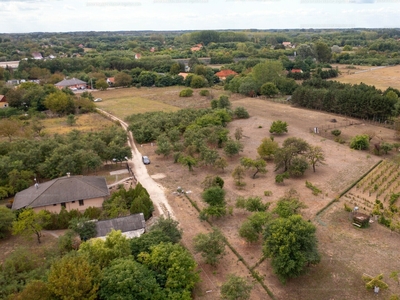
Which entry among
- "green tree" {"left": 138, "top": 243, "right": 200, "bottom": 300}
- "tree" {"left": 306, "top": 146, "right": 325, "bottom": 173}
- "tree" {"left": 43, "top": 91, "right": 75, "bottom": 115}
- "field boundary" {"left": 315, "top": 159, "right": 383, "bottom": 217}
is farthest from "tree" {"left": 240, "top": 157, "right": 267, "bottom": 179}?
"tree" {"left": 43, "top": 91, "right": 75, "bottom": 115}

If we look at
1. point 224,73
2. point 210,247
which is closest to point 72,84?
point 224,73

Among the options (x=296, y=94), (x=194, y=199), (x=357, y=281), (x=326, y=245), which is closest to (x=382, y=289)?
(x=357, y=281)

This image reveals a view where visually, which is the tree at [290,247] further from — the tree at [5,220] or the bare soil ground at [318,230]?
the tree at [5,220]

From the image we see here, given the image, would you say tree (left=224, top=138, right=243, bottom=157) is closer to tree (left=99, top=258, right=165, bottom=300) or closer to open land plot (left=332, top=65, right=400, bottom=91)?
tree (left=99, top=258, right=165, bottom=300)

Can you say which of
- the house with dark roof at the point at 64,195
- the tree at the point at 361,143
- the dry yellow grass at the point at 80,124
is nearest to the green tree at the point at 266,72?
the dry yellow grass at the point at 80,124

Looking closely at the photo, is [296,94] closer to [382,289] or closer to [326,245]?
[326,245]
